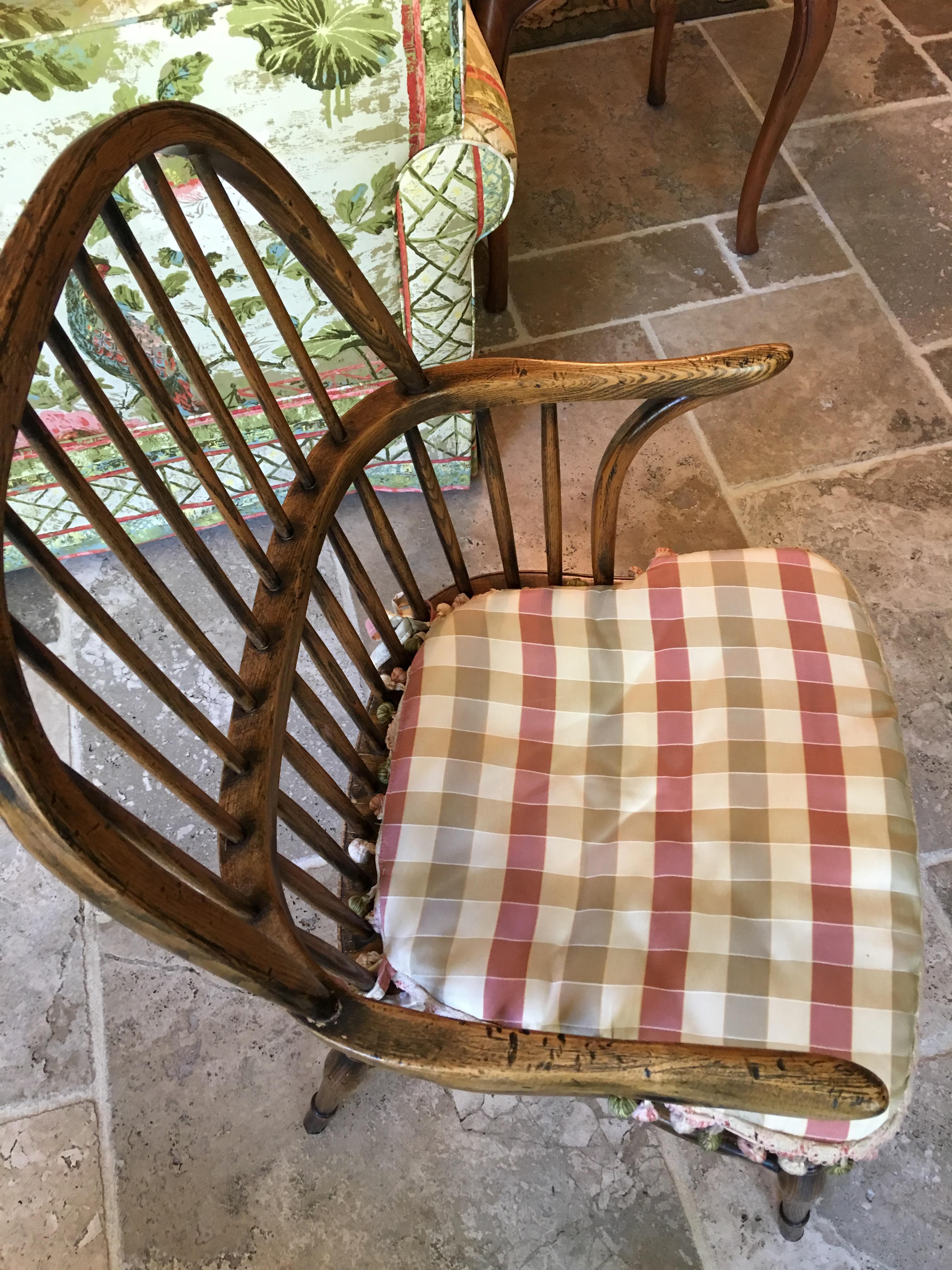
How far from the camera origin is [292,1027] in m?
1.30

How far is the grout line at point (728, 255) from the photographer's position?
1.92m

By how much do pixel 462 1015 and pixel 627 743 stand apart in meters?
0.28

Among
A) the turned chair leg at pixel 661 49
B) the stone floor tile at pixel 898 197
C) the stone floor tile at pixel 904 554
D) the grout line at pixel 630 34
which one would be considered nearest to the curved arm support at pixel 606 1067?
the stone floor tile at pixel 904 554

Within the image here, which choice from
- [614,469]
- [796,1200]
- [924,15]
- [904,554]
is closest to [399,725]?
[614,469]

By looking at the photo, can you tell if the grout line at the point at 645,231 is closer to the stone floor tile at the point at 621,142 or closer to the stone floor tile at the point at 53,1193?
the stone floor tile at the point at 621,142

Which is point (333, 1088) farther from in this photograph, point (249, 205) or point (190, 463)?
point (249, 205)

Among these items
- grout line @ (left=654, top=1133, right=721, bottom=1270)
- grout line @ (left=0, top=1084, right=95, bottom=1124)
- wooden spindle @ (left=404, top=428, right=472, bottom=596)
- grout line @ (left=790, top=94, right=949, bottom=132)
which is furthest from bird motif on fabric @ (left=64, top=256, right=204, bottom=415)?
grout line @ (left=790, top=94, right=949, bottom=132)

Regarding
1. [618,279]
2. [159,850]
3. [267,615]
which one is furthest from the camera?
[618,279]

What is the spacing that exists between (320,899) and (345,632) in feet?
0.82

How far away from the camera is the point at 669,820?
0.86m

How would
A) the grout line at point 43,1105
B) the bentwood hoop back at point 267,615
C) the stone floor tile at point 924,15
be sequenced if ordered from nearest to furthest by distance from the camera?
the bentwood hoop back at point 267,615
the grout line at point 43,1105
the stone floor tile at point 924,15

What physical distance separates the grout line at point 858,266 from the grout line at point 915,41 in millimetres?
427

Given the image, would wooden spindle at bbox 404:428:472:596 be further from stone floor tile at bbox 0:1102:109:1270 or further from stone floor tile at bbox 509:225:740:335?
stone floor tile at bbox 509:225:740:335

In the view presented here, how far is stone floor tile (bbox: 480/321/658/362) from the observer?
1.84 meters
